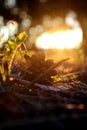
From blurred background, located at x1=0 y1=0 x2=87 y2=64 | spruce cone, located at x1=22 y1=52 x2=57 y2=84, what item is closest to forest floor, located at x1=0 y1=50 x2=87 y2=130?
spruce cone, located at x1=22 y1=52 x2=57 y2=84

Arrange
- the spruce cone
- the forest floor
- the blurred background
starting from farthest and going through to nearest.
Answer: the blurred background
the spruce cone
the forest floor

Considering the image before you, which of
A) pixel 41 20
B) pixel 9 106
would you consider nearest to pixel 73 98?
pixel 9 106

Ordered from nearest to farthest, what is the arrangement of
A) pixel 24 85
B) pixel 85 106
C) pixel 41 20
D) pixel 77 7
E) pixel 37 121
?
1. pixel 37 121
2. pixel 85 106
3. pixel 24 85
4. pixel 77 7
5. pixel 41 20

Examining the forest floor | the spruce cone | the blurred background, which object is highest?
the blurred background

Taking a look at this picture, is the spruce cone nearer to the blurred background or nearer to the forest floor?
the forest floor

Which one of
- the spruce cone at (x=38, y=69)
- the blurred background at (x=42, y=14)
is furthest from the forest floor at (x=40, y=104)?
the blurred background at (x=42, y=14)

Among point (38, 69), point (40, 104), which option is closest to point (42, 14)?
point (38, 69)

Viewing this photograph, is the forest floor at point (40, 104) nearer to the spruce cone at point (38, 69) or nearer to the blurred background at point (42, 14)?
the spruce cone at point (38, 69)

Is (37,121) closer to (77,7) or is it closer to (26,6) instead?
(77,7)

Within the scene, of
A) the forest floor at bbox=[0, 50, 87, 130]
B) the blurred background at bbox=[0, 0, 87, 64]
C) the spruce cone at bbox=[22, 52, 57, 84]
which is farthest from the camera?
the blurred background at bbox=[0, 0, 87, 64]

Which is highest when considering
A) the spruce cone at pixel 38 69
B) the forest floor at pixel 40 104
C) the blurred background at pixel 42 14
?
the blurred background at pixel 42 14

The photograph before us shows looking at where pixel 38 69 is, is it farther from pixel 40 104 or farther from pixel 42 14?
pixel 42 14
